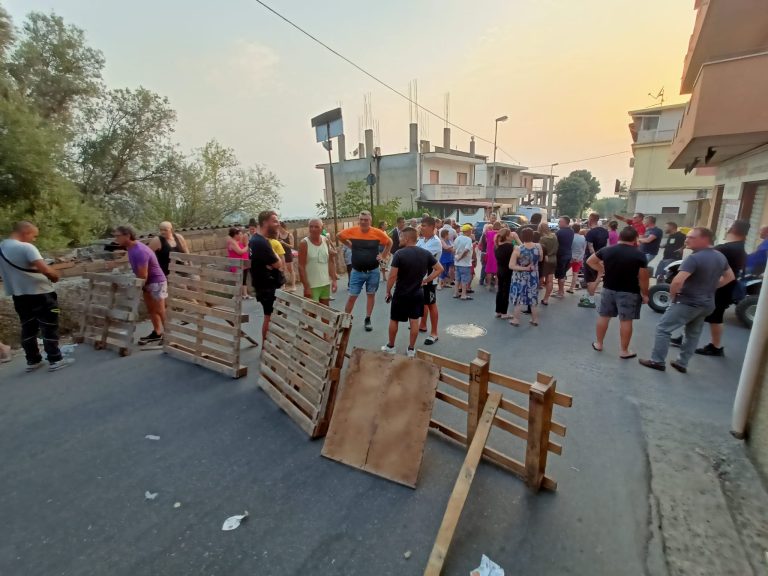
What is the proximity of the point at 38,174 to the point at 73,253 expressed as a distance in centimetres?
219

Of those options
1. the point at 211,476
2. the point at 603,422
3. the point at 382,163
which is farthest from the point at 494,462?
the point at 382,163

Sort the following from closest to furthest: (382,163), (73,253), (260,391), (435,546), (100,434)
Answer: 1. (435,546)
2. (100,434)
3. (260,391)
4. (73,253)
5. (382,163)

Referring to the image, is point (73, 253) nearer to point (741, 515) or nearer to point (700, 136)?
point (741, 515)

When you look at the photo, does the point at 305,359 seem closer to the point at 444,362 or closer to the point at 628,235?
the point at 444,362

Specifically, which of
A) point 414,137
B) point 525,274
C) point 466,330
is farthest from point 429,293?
point 414,137

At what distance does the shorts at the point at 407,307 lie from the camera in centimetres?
443

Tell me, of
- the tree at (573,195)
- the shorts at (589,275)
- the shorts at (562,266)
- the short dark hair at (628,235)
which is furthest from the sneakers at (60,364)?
the tree at (573,195)

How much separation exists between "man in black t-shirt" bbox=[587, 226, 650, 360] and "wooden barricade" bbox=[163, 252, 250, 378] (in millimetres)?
4700

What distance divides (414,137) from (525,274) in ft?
87.8

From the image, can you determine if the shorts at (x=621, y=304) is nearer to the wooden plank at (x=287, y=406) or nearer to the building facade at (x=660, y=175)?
the wooden plank at (x=287, y=406)

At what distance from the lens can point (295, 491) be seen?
8.49 ft

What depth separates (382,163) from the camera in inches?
1184

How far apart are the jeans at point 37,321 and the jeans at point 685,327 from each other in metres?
7.58

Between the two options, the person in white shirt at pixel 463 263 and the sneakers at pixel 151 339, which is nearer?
the sneakers at pixel 151 339
